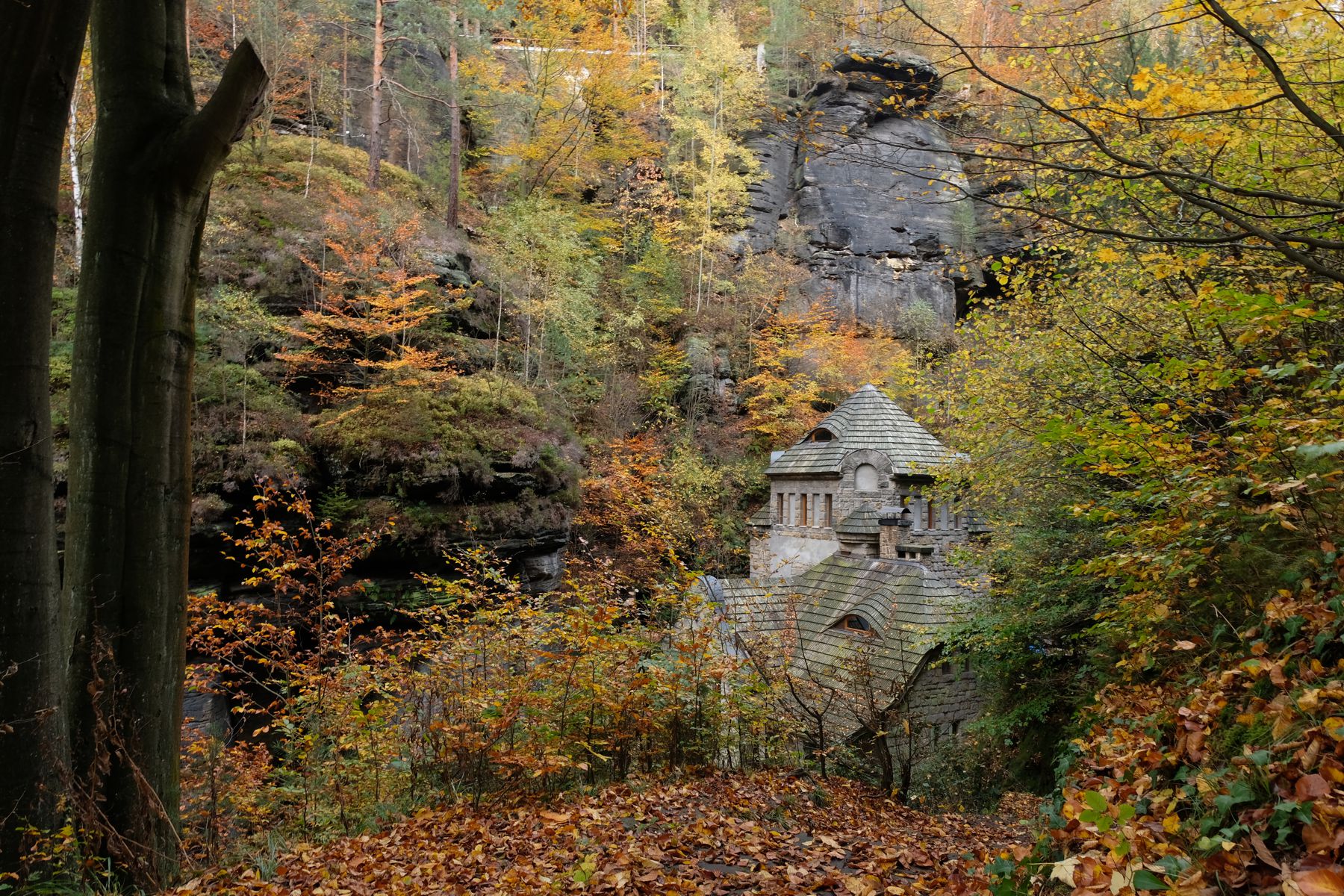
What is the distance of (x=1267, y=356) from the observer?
4766 millimetres

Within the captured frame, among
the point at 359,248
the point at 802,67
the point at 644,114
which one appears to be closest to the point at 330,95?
the point at 359,248

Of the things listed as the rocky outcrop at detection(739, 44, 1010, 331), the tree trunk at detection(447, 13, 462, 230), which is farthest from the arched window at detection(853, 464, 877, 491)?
the rocky outcrop at detection(739, 44, 1010, 331)

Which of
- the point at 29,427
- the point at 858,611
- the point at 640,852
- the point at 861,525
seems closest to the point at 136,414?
the point at 29,427

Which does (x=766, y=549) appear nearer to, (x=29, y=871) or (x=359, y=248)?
(x=359, y=248)

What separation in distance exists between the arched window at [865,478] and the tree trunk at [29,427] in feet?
52.4

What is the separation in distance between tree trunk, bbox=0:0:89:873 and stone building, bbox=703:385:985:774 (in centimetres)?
450

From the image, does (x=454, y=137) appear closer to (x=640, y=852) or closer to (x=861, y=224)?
(x=861, y=224)

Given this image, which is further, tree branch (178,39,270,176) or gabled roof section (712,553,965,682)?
gabled roof section (712,553,965,682)

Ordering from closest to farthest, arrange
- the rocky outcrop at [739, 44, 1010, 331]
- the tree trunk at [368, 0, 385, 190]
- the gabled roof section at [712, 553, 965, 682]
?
1. the gabled roof section at [712, 553, 965, 682]
2. the tree trunk at [368, 0, 385, 190]
3. the rocky outcrop at [739, 44, 1010, 331]

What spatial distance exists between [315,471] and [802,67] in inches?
1217

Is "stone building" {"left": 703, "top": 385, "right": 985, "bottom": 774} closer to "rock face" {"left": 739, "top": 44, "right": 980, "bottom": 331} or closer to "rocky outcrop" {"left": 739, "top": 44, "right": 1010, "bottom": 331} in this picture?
"rocky outcrop" {"left": 739, "top": 44, "right": 1010, "bottom": 331}

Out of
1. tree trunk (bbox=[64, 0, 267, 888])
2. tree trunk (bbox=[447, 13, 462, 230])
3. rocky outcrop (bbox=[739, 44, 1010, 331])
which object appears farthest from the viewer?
rocky outcrop (bbox=[739, 44, 1010, 331])

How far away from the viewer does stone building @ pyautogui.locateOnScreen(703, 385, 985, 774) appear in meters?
8.96

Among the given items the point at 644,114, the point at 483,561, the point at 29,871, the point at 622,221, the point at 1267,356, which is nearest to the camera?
the point at 29,871
